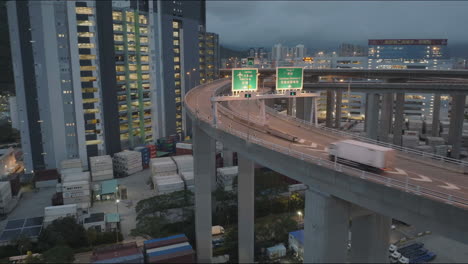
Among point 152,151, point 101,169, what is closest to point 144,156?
point 152,151

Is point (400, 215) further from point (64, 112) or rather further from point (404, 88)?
point (64, 112)

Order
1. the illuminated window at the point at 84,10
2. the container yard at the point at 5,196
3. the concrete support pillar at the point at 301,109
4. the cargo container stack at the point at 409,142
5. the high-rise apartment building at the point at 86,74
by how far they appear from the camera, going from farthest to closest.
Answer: the concrete support pillar at the point at 301,109, the cargo container stack at the point at 409,142, the illuminated window at the point at 84,10, the high-rise apartment building at the point at 86,74, the container yard at the point at 5,196

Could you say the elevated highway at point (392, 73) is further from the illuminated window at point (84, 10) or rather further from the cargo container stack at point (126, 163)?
the illuminated window at point (84, 10)

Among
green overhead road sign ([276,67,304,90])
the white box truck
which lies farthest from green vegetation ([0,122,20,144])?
the white box truck

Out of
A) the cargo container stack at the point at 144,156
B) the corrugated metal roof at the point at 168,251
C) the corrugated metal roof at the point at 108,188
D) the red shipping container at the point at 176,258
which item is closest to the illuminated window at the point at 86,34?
the cargo container stack at the point at 144,156

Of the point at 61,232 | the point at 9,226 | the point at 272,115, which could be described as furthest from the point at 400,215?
the point at 9,226

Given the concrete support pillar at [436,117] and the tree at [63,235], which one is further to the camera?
the concrete support pillar at [436,117]

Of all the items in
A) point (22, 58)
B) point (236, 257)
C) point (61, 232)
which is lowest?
point (236, 257)
